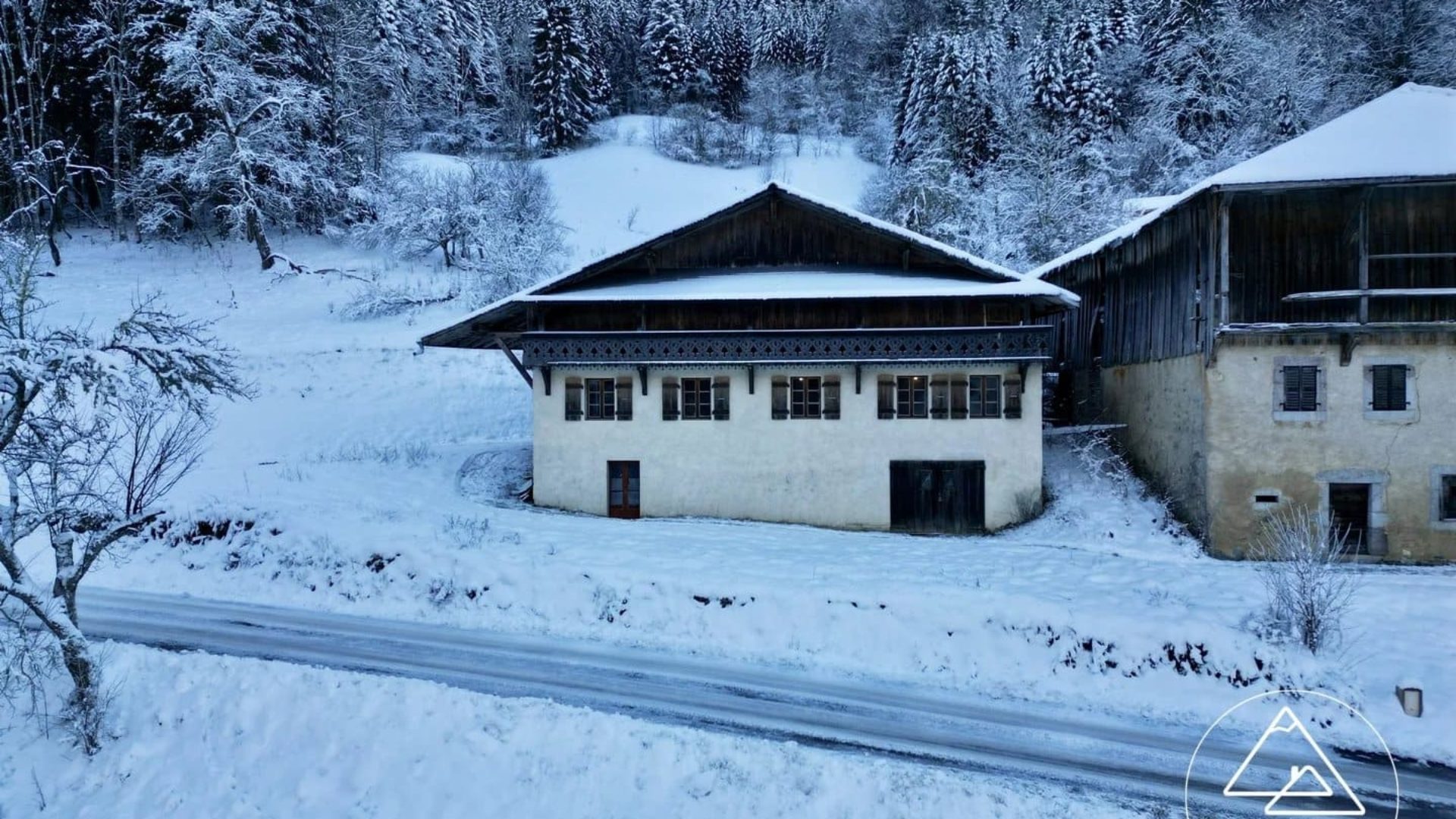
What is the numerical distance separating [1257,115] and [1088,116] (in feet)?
30.8

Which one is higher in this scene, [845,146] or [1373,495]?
[845,146]

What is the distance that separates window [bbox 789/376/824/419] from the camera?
71.0 feet

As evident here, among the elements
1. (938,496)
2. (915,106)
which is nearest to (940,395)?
(938,496)

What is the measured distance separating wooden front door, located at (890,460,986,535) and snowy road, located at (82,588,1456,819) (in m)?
9.52

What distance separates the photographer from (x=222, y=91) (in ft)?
123

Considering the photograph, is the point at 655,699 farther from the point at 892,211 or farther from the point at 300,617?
the point at 892,211

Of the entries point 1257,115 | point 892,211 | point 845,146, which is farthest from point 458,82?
point 1257,115

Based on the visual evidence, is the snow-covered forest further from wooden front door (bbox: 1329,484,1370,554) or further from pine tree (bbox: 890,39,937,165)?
wooden front door (bbox: 1329,484,1370,554)

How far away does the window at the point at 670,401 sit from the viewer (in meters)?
21.9

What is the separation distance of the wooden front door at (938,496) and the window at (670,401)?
6491 mm

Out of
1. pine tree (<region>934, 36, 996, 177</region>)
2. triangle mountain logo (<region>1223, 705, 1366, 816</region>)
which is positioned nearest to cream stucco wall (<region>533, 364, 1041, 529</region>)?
triangle mountain logo (<region>1223, 705, 1366, 816</region>)

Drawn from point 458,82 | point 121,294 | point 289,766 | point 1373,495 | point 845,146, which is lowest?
point 289,766

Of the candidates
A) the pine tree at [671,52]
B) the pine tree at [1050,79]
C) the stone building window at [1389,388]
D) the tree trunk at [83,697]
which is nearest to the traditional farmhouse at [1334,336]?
the stone building window at [1389,388]

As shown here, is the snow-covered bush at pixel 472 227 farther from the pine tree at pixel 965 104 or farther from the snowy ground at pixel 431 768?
the snowy ground at pixel 431 768
